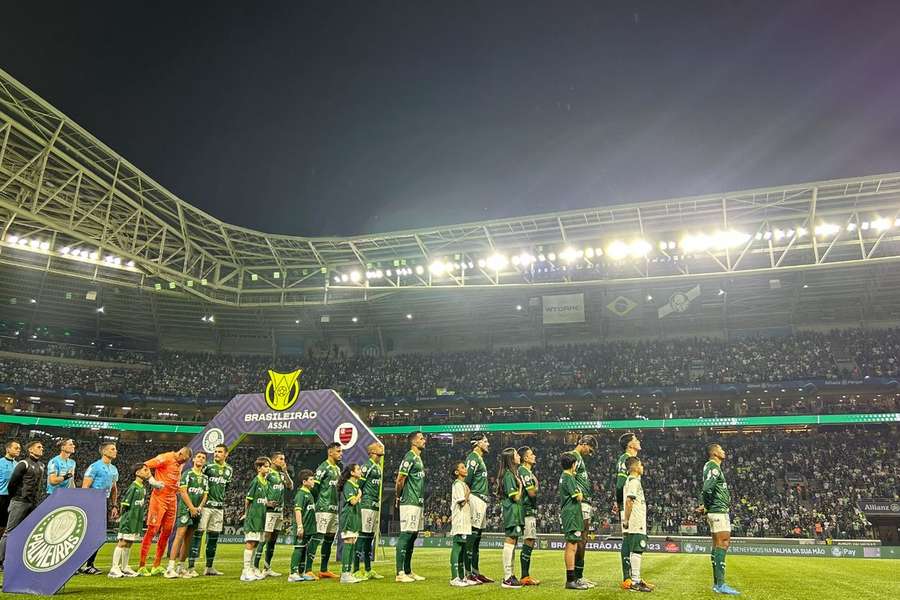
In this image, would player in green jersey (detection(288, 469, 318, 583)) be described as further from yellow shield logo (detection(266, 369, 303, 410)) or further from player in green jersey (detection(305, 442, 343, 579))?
yellow shield logo (detection(266, 369, 303, 410))

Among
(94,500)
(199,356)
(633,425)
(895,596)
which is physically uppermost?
(199,356)

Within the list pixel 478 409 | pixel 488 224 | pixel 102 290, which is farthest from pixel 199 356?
pixel 488 224

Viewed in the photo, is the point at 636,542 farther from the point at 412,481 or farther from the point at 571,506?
the point at 412,481

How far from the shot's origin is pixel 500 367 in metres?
39.8

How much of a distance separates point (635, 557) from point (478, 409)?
30.3 metres

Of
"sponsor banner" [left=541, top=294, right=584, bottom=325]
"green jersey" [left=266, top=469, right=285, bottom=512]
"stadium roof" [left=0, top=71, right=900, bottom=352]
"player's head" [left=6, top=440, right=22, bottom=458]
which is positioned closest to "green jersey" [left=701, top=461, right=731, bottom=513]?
"green jersey" [left=266, top=469, right=285, bottom=512]

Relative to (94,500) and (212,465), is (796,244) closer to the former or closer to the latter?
(212,465)

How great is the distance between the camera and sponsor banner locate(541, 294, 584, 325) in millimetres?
37688

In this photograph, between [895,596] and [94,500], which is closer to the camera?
[94,500]

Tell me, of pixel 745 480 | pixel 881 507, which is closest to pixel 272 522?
pixel 745 480

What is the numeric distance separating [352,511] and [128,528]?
3.77m

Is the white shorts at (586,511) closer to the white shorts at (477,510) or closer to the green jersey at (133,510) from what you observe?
the white shorts at (477,510)

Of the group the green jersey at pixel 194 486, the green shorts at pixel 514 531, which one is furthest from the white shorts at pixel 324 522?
the green shorts at pixel 514 531

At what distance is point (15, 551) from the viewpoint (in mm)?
7191
